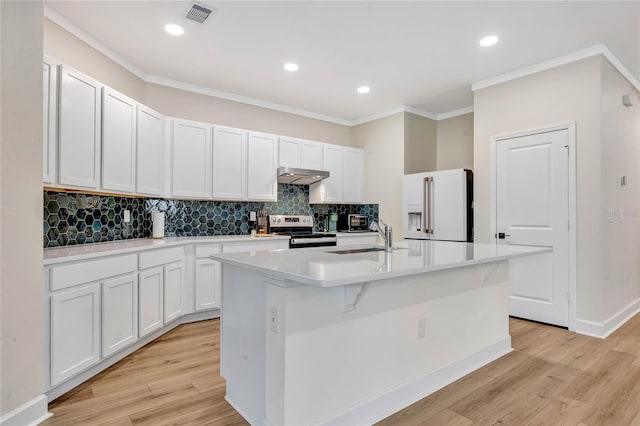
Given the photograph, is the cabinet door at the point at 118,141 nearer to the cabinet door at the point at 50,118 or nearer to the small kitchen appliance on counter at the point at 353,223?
the cabinet door at the point at 50,118

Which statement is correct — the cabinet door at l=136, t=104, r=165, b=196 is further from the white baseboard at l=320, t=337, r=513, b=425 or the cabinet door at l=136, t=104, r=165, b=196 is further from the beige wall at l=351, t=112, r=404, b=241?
the beige wall at l=351, t=112, r=404, b=241

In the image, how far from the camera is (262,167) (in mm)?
4605

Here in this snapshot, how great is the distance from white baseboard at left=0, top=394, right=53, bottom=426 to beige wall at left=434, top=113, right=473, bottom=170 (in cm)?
536

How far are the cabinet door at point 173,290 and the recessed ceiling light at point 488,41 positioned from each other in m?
3.63

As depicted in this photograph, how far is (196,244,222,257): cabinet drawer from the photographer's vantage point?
12.5ft

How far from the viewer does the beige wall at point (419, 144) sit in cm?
524

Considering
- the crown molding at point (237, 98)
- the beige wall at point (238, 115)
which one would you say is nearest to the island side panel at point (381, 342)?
the beige wall at point (238, 115)

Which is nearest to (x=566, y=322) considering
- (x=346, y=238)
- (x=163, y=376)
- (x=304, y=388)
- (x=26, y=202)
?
(x=346, y=238)

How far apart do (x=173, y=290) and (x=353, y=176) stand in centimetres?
323

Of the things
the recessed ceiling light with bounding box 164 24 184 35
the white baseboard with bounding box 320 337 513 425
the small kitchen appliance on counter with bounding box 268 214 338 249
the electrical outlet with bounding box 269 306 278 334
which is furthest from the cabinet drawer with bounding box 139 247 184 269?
the white baseboard with bounding box 320 337 513 425

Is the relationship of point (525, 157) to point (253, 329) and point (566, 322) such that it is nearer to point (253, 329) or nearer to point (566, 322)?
point (566, 322)

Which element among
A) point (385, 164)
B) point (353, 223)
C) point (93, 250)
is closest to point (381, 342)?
point (93, 250)

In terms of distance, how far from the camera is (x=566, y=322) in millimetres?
3574

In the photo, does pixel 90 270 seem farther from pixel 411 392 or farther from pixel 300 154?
pixel 300 154
